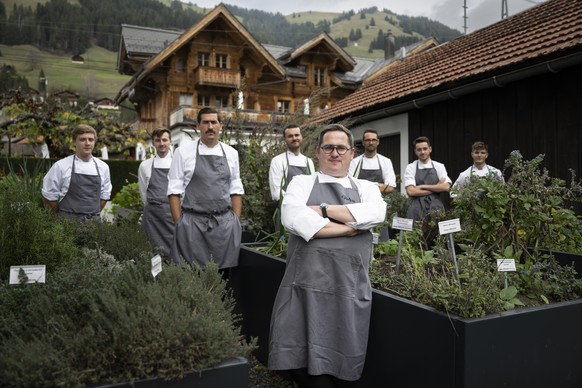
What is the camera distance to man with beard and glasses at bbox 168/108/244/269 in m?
3.78

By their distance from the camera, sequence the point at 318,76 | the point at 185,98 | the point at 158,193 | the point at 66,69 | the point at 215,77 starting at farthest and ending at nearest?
the point at 66,69, the point at 318,76, the point at 185,98, the point at 215,77, the point at 158,193

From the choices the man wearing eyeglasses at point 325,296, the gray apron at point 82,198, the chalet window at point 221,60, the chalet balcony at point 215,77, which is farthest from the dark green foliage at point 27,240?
the chalet window at point 221,60

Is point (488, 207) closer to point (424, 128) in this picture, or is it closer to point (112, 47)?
point (424, 128)

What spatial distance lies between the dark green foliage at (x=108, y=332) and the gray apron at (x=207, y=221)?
5.10 feet

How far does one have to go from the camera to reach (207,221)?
12.5 ft

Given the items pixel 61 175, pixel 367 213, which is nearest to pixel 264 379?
pixel 367 213

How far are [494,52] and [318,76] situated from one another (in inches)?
822

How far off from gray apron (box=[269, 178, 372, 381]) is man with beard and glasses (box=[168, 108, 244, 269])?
4.41 feet

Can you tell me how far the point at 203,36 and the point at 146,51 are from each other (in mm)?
3517

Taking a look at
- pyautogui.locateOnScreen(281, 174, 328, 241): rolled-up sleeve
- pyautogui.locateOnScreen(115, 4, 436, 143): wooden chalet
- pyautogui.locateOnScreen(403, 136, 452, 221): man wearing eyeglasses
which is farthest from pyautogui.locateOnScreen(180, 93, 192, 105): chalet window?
pyautogui.locateOnScreen(281, 174, 328, 241): rolled-up sleeve

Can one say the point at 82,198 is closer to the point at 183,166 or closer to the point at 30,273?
the point at 183,166

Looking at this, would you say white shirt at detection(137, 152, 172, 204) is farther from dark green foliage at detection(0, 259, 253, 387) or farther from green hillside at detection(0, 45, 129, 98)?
green hillside at detection(0, 45, 129, 98)

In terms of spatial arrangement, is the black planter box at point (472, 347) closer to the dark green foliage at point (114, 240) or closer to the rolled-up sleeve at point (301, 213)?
the rolled-up sleeve at point (301, 213)

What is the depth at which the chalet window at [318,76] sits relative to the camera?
2842 centimetres
